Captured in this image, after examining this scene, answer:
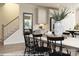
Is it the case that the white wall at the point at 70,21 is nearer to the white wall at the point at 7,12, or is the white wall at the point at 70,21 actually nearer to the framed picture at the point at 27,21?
the framed picture at the point at 27,21

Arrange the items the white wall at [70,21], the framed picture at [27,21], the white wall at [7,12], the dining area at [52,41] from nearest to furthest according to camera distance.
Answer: the dining area at [52,41], the white wall at [70,21], the framed picture at [27,21], the white wall at [7,12]

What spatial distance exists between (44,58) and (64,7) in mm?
2297

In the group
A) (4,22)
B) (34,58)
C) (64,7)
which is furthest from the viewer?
(4,22)

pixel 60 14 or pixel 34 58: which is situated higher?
pixel 60 14

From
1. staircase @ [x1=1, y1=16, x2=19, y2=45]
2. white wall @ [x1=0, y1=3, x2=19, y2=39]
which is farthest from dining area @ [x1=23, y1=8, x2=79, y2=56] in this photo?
white wall @ [x1=0, y1=3, x2=19, y2=39]

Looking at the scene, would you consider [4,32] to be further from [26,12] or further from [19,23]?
[26,12]

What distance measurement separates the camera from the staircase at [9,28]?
8.16 m

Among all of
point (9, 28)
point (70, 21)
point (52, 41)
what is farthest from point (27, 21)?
point (52, 41)

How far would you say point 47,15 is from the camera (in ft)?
17.2

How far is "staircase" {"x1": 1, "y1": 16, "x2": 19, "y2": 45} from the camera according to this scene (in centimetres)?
816

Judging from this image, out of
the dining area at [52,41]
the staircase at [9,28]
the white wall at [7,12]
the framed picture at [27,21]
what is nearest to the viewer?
the dining area at [52,41]

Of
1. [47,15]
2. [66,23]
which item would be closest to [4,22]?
[47,15]

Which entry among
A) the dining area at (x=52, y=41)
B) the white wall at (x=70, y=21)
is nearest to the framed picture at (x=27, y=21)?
the dining area at (x=52, y=41)

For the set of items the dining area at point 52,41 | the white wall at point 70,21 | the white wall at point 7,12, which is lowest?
the dining area at point 52,41
